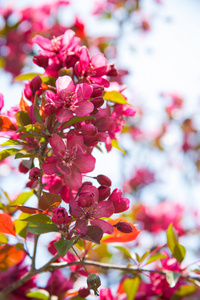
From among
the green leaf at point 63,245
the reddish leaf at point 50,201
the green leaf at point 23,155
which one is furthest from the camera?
the green leaf at point 23,155

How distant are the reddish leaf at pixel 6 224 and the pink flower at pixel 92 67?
2.30 ft

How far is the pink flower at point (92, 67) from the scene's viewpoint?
138 cm

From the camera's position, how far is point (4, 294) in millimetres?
1477

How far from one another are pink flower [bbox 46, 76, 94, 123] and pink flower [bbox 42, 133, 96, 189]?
0.09 metres

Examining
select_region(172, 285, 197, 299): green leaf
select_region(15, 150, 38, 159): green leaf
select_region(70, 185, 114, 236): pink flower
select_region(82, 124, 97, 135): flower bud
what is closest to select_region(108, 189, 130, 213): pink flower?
select_region(70, 185, 114, 236): pink flower

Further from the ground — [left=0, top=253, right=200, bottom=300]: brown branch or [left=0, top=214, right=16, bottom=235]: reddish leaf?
[left=0, top=214, right=16, bottom=235]: reddish leaf

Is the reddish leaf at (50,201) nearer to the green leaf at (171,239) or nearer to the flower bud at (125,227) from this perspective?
the flower bud at (125,227)

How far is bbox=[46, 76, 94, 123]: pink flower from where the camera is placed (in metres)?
1.24

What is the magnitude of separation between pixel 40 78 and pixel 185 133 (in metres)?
4.60

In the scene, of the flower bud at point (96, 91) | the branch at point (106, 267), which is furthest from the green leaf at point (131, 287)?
the flower bud at point (96, 91)

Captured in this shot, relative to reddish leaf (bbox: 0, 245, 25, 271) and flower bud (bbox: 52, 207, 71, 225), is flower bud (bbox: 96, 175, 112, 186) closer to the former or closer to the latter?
flower bud (bbox: 52, 207, 71, 225)

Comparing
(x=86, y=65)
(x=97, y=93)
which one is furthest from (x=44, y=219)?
(x=86, y=65)

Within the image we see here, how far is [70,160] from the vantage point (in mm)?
1259

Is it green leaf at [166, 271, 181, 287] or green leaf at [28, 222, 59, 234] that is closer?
green leaf at [28, 222, 59, 234]
